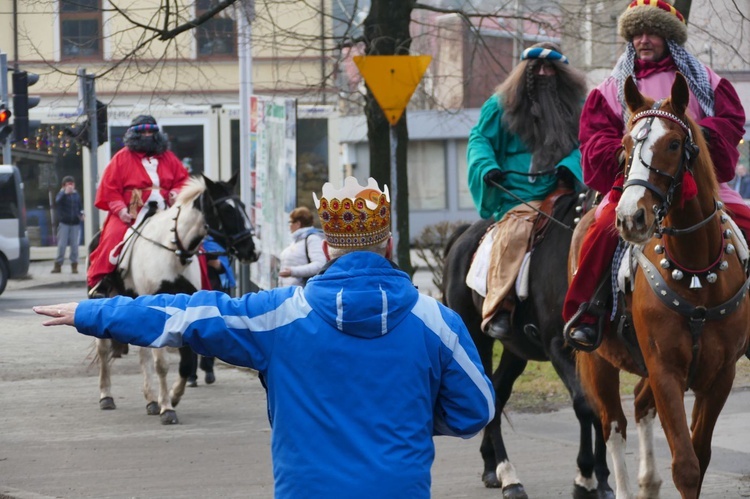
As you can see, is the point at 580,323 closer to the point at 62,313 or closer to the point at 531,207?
the point at 531,207

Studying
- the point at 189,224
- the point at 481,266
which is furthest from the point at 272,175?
the point at 481,266

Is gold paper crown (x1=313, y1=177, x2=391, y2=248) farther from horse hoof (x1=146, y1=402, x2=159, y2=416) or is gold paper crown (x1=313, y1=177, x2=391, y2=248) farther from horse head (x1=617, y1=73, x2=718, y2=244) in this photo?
horse hoof (x1=146, y1=402, x2=159, y2=416)

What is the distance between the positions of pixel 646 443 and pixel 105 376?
5.94 metres

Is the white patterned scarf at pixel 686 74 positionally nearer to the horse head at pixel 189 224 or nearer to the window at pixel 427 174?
the horse head at pixel 189 224

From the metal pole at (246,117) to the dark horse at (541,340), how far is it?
5.83 metres

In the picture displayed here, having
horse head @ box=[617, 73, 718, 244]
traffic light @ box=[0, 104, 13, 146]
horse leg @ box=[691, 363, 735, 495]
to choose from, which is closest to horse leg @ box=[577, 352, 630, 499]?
horse leg @ box=[691, 363, 735, 495]

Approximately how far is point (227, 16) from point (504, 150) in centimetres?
679

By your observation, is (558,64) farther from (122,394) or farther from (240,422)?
(122,394)

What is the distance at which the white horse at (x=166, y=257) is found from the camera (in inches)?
448

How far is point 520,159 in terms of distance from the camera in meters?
8.66

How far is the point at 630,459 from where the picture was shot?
29.8 feet

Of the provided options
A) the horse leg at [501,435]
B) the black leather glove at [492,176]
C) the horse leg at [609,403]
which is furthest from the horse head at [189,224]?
the horse leg at [609,403]

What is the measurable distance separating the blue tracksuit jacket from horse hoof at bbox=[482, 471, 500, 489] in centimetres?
432

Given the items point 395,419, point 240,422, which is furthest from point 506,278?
point 395,419
